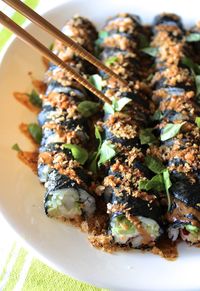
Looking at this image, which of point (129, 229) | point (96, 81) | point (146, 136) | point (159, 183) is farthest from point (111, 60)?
point (129, 229)

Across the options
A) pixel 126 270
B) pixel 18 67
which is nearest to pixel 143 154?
pixel 126 270

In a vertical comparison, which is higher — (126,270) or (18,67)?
(18,67)

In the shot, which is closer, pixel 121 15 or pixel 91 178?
pixel 91 178

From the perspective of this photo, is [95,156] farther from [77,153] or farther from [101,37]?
[101,37]

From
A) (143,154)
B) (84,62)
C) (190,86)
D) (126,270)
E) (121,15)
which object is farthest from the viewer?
(121,15)

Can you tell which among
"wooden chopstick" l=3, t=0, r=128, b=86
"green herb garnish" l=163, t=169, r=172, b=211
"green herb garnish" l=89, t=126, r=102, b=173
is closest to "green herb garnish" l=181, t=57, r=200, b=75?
"wooden chopstick" l=3, t=0, r=128, b=86

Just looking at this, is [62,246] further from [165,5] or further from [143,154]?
[165,5]

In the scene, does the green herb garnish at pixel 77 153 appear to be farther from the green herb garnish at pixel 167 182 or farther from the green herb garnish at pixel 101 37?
the green herb garnish at pixel 101 37

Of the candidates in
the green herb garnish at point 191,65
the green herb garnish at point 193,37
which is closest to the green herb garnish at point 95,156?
the green herb garnish at point 191,65

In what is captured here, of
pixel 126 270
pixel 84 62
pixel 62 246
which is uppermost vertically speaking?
pixel 84 62
